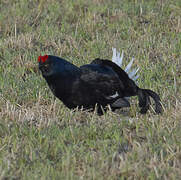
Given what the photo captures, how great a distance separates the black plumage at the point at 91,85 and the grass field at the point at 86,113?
160mm

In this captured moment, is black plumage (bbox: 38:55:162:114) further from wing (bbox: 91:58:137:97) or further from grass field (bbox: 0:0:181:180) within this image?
grass field (bbox: 0:0:181:180)

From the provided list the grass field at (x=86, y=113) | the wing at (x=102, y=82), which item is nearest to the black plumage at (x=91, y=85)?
the wing at (x=102, y=82)

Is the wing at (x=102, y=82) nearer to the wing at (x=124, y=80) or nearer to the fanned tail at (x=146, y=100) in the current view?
the wing at (x=124, y=80)

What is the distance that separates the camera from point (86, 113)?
17.9 feet

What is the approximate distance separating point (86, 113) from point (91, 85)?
1.08 ft

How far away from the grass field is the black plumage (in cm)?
16

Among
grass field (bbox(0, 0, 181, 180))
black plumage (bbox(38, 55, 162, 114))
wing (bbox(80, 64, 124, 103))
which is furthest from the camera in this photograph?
wing (bbox(80, 64, 124, 103))

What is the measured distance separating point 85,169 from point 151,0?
21.9 ft

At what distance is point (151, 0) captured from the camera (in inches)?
392

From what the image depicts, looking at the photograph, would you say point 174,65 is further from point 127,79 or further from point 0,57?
point 0,57

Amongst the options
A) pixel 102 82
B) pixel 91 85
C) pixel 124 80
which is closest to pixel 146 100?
pixel 124 80

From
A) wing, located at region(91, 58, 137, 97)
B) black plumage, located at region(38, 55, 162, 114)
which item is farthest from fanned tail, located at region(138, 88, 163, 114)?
wing, located at region(91, 58, 137, 97)

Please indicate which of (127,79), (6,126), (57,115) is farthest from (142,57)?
(6,126)

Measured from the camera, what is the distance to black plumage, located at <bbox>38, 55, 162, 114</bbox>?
5102 millimetres
